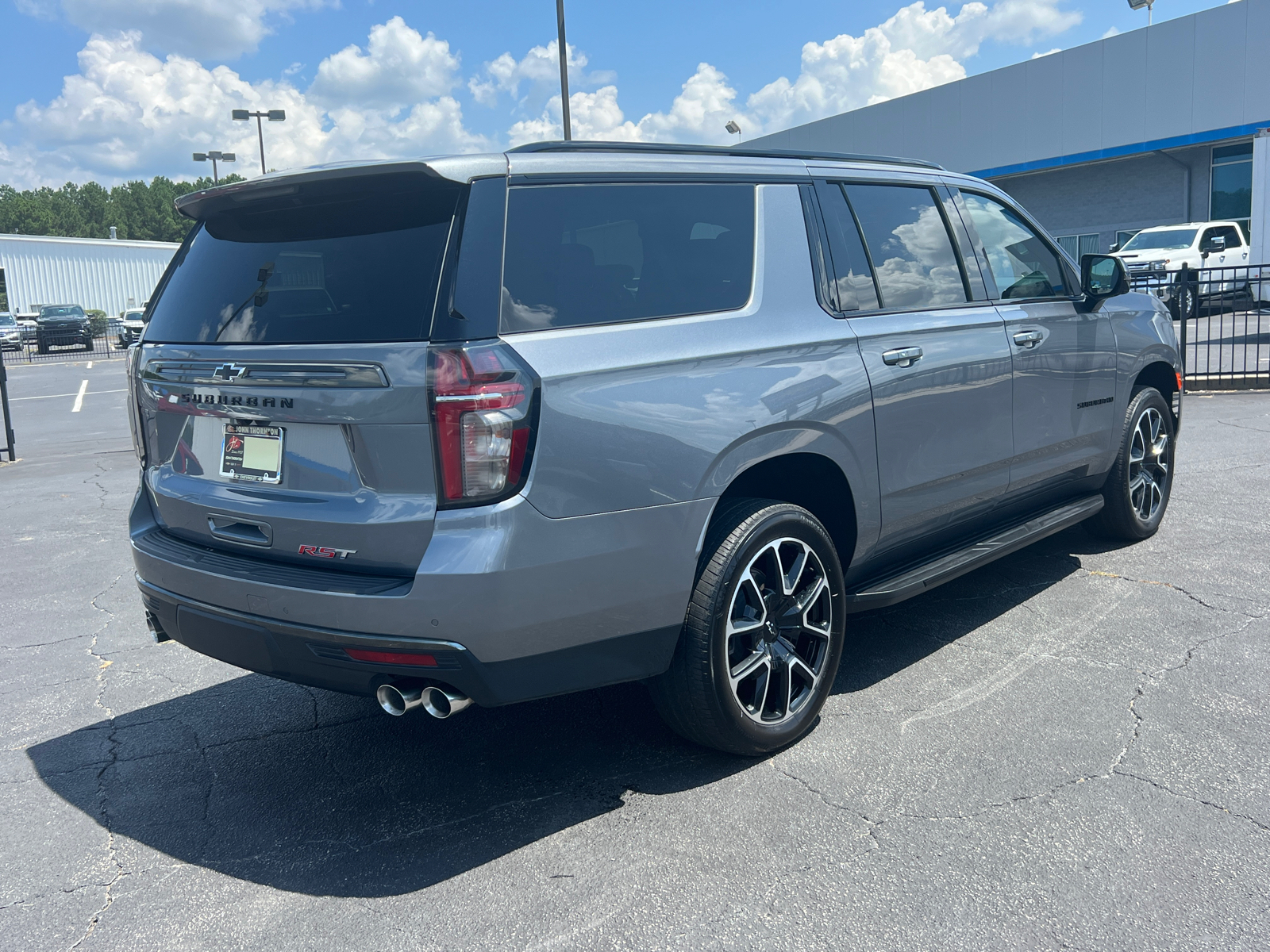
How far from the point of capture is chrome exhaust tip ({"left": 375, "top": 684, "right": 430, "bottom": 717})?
112 inches

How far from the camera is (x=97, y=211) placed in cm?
14262

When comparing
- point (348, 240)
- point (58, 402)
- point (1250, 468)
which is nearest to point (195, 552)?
point (348, 240)

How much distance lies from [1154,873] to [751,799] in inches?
44.3

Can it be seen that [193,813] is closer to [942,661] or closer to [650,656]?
[650,656]

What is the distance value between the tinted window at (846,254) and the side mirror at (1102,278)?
1850mm

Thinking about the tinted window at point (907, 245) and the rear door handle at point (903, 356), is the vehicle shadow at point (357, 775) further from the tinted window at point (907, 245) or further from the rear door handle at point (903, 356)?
the tinted window at point (907, 245)

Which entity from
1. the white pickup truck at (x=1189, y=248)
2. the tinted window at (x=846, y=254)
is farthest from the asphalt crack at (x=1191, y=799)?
the white pickup truck at (x=1189, y=248)

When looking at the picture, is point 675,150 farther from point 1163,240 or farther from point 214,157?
point 214,157

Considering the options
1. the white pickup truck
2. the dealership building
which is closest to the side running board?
the white pickup truck

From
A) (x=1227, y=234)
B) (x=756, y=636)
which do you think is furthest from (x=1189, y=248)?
(x=756, y=636)

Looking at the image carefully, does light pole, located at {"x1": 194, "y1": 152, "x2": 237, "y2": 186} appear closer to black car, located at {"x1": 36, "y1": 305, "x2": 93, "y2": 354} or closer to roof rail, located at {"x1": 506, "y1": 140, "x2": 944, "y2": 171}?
black car, located at {"x1": 36, "y1": 305, "x2": 93, "y2": 354}

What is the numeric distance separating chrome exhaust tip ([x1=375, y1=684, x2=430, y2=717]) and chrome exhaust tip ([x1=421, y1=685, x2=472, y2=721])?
0.02 m

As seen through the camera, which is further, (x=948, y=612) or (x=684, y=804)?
(x=948, y=612)

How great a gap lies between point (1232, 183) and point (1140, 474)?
2925cm
